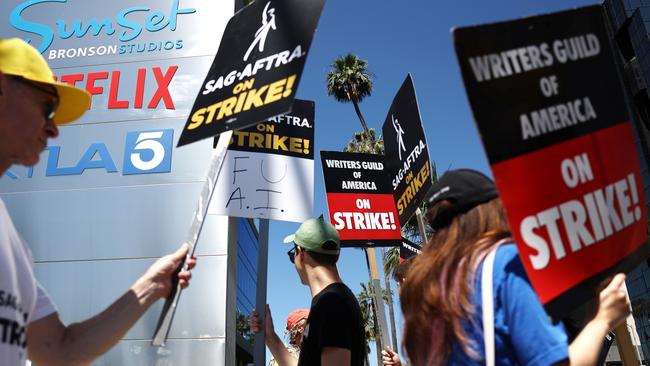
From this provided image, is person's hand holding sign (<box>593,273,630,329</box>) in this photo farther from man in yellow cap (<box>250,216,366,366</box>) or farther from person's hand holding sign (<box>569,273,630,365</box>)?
man in yellow cap (<box>250,216,366,366</box>)

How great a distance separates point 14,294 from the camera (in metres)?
1.45

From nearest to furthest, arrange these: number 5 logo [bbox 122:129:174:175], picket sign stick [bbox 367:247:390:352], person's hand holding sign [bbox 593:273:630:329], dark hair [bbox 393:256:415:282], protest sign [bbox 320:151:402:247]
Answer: person's hand holding sign [bbox 593:273:630:329]
dark hair [bbox 393:256:415:282]
picket sign stick [bbox 367:247:390:352]
protest sign [bbox 320:151:402:247]
number 5 logo [bbox 122:129:174:175]

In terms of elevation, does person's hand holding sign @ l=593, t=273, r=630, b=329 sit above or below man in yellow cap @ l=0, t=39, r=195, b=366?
below

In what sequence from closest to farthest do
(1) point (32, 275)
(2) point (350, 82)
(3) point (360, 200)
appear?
1. (1) point (32, 275)
2. (3) point (360, 200)
3. (2) point (350, 82)

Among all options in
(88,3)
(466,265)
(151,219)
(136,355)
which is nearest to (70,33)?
(88,3)

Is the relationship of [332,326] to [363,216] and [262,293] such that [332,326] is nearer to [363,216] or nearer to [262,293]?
[262,293]

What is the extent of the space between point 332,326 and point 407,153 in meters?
2.81

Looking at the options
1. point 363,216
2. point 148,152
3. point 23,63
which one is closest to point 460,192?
point 23,63

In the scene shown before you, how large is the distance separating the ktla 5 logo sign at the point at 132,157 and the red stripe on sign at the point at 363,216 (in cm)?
237

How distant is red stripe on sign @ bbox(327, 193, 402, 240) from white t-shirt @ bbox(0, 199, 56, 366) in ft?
13.3

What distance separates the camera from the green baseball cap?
119 inches

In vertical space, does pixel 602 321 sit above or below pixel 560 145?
below

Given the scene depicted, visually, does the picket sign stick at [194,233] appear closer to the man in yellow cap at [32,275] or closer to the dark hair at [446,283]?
the man in yellow cap at [32,275]

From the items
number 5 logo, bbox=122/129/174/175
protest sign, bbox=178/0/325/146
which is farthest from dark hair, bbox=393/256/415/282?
number 5 logo, bbox=122/129/174/175
